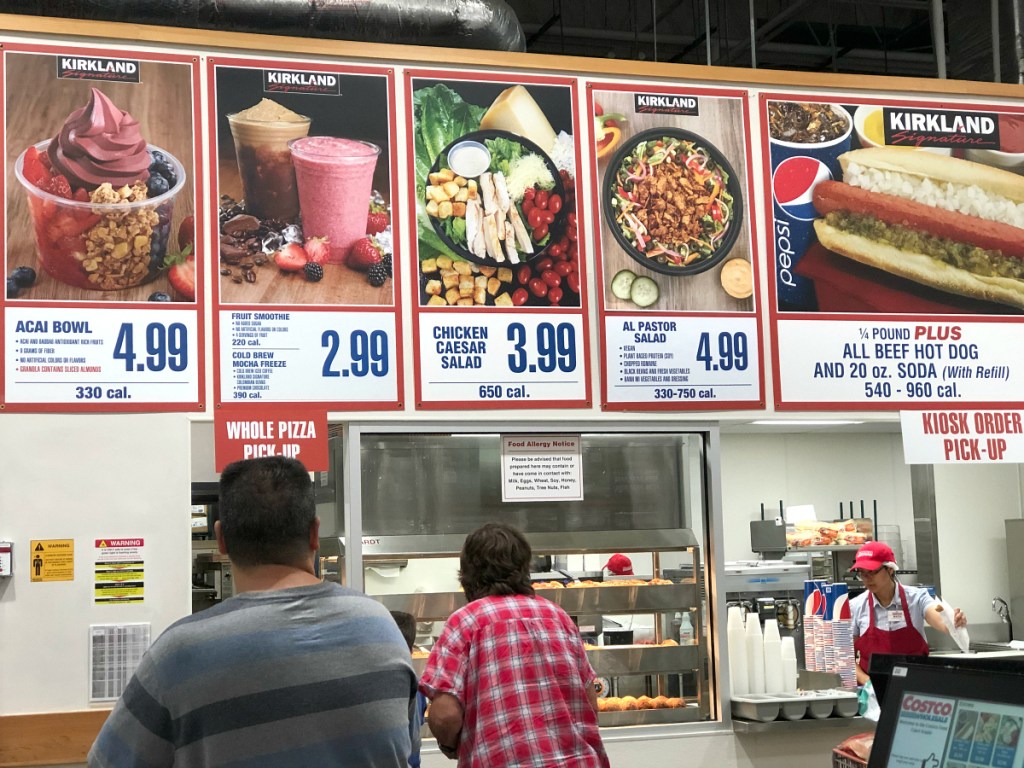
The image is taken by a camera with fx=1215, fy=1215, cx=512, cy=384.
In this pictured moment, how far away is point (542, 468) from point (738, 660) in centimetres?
119

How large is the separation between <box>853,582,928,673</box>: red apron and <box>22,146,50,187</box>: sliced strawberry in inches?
159

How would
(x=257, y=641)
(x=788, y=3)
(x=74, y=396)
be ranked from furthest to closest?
(x=788, y=3) < (x=74, y=396) < (x=257, y=641)

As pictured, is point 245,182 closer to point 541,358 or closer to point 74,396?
point 74,396

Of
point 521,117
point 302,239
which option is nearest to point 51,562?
point 302,239

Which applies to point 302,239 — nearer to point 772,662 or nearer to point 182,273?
point 182,273

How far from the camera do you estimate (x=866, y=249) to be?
551cm

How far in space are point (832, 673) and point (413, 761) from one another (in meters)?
3.07

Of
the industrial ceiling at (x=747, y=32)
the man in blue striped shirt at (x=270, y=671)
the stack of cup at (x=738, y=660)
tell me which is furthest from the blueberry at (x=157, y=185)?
the industrial ceiling at (x=747, y=32)

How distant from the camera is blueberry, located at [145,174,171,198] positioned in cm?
473

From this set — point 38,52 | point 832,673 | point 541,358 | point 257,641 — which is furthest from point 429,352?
point 257,641
